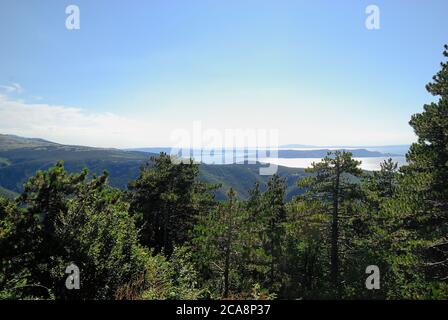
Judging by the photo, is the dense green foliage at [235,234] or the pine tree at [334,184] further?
the pine tree at [334,184]

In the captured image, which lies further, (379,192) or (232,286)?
(379,192)

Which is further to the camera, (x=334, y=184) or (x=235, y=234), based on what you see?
(x=334, y=184)

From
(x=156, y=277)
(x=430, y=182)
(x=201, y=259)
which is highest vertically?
(x=430, y=182)

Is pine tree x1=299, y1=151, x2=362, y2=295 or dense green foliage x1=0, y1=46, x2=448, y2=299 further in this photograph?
pine tree x1=299, y1=151, x2=362, y2=295

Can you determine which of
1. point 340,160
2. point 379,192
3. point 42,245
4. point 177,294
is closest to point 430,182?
point 340,160

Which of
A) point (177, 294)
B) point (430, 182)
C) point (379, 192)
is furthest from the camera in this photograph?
point (379, 192)

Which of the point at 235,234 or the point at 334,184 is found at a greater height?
the point at 334,184
